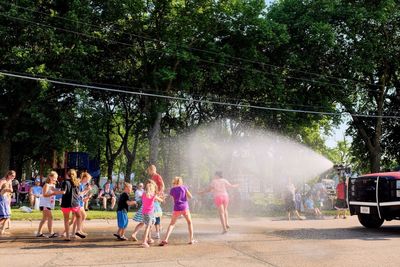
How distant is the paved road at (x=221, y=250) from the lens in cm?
847

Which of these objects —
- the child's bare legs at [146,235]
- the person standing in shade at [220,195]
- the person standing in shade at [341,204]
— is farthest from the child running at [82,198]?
the person standing in shade at [341,204]

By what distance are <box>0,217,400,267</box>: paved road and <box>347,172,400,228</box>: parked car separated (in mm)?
666

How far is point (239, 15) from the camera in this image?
26.9 meters

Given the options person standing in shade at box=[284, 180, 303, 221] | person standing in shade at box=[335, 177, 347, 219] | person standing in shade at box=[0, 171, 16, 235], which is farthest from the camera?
person standing in shade at box=[335, 177, 347, 219]

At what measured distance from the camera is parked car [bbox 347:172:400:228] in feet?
43.3

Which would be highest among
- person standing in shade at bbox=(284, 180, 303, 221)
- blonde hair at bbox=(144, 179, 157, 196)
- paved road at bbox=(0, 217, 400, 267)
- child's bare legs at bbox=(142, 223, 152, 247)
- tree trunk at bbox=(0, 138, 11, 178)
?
tree trunk at bbox=(0, 138, 11, 178)

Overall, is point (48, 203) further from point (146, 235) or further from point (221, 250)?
point (221, 250)

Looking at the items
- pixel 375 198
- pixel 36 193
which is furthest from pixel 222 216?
pixel 36 193

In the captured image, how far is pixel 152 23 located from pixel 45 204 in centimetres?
1666

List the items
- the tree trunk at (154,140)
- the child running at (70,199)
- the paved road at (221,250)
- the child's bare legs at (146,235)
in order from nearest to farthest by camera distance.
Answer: the paved road at (221,250) < the child's bare legs at (146,235) < the child running at (70,199) < the tree trunk at (154,140)

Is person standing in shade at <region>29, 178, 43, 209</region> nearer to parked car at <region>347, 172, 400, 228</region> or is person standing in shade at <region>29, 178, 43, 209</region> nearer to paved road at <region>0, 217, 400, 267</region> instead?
paved road at <region>0, 217, 400, 267</region>

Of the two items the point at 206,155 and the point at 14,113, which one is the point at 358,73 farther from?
the point at 14,113

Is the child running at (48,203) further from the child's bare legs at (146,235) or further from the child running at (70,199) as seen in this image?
the child's bare legs at (146,235)

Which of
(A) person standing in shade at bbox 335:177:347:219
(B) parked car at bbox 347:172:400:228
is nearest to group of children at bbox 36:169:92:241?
(B) parked car at bbox 347:172:400:228
